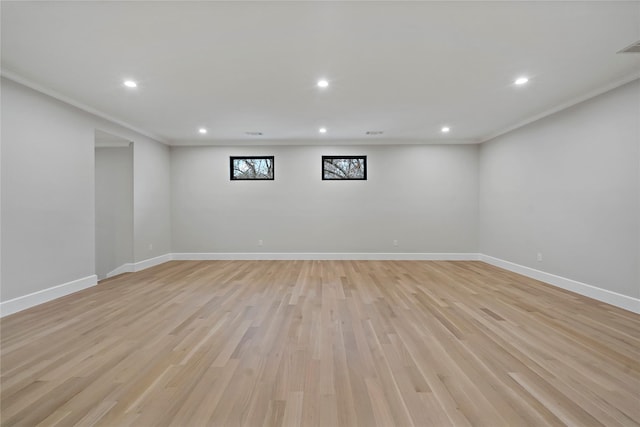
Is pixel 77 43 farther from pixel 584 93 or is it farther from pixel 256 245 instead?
pixel 584 93

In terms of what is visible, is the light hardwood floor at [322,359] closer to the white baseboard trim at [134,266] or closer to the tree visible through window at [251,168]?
the white baseboard trim at [134,266]

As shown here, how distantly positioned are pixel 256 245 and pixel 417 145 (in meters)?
4.44

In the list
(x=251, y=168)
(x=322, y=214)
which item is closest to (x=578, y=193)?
(x=322, y=214)

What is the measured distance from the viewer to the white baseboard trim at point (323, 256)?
6137 mm

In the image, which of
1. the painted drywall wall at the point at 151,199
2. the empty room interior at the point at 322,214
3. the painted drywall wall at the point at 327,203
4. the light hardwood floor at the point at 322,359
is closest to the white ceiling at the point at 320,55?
the empty room interior at the point at 322,214

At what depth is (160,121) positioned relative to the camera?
4723 mm

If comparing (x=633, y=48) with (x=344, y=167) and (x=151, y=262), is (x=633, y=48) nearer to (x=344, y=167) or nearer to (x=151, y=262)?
(x=344, y=167)

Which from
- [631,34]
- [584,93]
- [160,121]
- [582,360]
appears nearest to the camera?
[582,360]

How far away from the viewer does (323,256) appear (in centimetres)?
621

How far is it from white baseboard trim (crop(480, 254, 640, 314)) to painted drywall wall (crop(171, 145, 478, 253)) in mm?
1332

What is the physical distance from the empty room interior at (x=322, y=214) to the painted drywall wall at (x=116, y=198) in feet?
0.14

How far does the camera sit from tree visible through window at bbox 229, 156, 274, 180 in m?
6.30

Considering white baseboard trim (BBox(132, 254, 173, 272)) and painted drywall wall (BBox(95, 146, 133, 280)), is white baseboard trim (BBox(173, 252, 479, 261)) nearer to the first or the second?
white baseboard trim (BBox(132, 254, 173, 272))

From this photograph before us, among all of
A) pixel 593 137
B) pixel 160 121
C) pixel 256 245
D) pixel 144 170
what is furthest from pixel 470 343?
pixel 144 170
